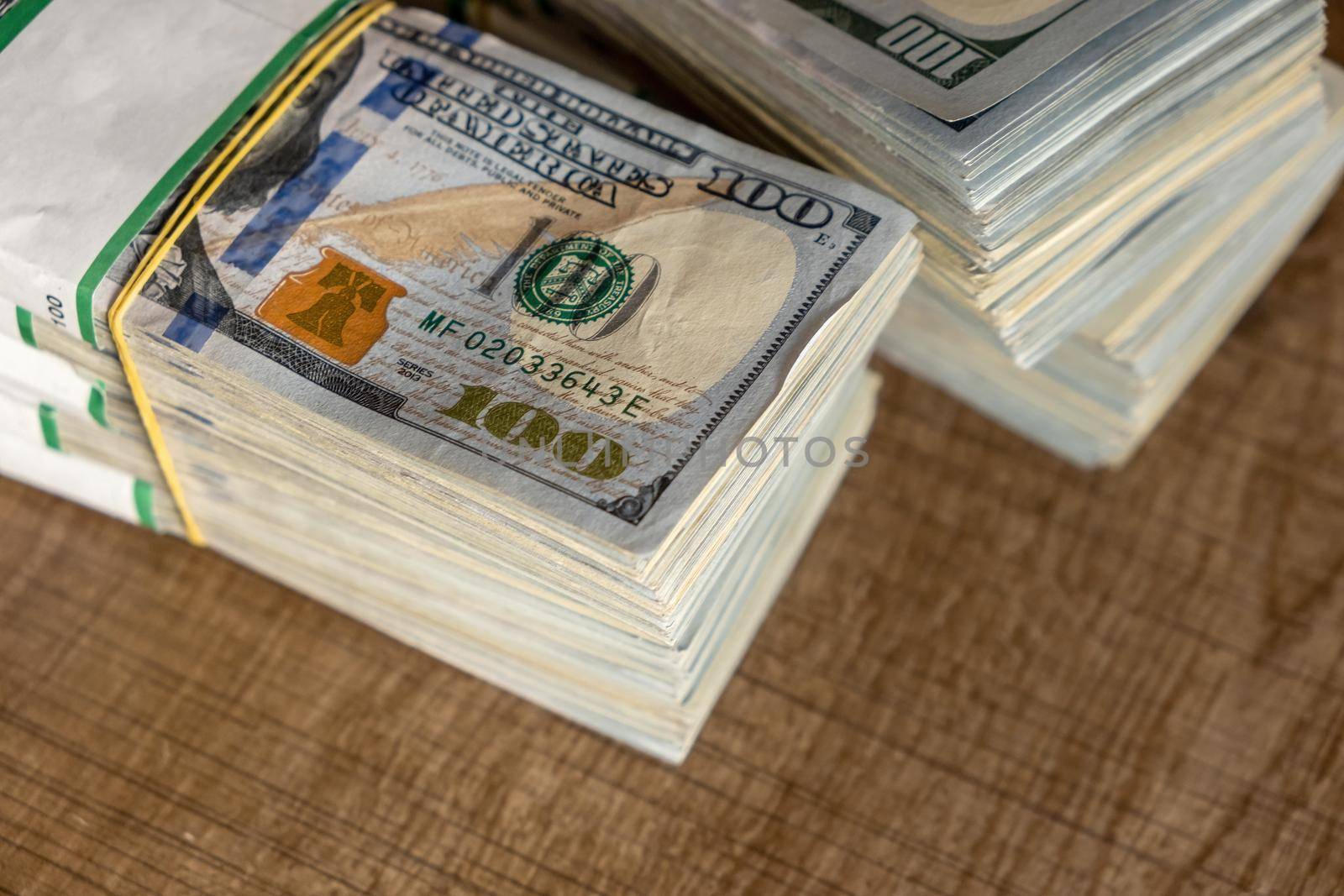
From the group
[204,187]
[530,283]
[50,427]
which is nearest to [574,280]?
[530,283]

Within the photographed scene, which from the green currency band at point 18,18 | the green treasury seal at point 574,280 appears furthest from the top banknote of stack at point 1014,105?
the green currency band at point 18,18

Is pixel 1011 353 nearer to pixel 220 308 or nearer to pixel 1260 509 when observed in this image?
pixel 1260 509

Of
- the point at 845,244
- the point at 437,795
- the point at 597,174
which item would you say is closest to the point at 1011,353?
the point at 845,244

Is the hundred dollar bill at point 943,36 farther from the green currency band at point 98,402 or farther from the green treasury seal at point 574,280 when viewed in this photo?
the green currency band at point 98,402

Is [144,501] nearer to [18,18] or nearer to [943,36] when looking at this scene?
[18,18]

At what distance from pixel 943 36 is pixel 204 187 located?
34 cm

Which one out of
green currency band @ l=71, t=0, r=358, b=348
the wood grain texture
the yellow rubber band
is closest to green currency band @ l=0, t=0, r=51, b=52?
green currency band @ l=71, t=0, r=358, b=348

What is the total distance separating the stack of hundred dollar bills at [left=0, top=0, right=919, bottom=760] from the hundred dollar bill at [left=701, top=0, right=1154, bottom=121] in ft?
0.19

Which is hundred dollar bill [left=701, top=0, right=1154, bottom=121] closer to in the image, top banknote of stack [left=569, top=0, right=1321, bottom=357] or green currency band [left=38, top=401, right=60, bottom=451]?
top banknote of stack [left=569, top=0, right=1321, bottom=357]

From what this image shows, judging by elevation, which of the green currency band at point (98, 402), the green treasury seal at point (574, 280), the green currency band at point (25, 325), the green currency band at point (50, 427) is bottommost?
the green currency band at point (50, 427)

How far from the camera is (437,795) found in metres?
0.57

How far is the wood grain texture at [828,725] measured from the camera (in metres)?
0.55

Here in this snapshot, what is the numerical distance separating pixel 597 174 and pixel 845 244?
0.40 ft

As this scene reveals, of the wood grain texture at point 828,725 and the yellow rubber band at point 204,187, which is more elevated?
the yellow rubber band at point 204,187
